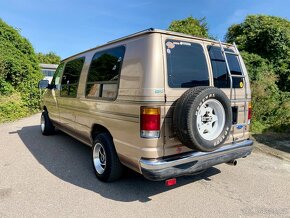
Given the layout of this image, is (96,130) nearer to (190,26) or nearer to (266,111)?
(266,111)

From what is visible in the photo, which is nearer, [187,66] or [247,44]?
[187,66]

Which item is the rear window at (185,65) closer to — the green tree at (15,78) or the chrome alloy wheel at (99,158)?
the chrome alloy wheel at (99,158)

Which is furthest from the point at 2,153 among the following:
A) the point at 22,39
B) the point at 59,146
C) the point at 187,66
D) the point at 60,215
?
the point at 22,39

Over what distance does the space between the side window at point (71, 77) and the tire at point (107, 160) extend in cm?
139

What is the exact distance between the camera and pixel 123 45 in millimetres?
3697

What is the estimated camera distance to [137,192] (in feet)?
12.6

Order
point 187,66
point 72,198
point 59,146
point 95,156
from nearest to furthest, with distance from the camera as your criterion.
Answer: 1. point 187,66
2. point 72,198
3. point 95,156
4. point 59,146

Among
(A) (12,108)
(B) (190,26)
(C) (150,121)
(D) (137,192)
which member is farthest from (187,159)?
(B) (190,26)

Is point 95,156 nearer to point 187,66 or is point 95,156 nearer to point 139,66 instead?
point 139,66

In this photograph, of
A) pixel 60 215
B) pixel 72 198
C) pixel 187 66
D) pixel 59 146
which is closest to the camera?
pixel 60 215

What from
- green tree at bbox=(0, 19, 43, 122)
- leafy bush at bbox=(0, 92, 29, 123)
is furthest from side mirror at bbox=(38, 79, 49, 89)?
green tree at bbox=(0, 19, 43, 122)

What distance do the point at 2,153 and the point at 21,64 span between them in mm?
10017

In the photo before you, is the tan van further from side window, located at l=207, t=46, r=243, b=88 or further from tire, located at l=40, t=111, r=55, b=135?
tire, located at l=40, t=111, r=55, b=135

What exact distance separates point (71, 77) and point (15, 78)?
1015 cm
